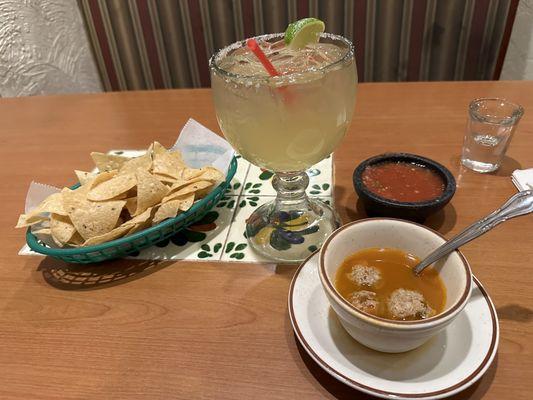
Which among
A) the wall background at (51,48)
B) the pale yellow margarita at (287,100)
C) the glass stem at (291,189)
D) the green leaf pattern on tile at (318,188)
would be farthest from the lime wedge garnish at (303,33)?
the wall background at (51,48)

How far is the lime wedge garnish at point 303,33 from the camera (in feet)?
2.40

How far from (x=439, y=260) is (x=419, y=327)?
15cm

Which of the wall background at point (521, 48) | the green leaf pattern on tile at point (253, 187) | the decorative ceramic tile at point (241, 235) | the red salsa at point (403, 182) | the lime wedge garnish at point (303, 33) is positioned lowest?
the wall background at point (521, 48)

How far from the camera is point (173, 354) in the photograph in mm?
666

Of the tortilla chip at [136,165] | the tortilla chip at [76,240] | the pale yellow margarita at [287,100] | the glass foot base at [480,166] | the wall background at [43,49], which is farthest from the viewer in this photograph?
the wall background at [43,49]

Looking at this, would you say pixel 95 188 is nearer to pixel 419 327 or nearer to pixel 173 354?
pixel 173 354

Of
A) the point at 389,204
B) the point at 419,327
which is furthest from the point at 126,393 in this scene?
the point at 389,204

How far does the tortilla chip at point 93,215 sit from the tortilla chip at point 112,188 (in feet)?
0.05

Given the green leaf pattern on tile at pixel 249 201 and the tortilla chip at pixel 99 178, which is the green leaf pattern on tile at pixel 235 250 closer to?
the green leaf pattern on tile at pixel 249 201

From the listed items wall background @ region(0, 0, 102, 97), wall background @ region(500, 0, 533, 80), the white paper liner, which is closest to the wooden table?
the white paper liner

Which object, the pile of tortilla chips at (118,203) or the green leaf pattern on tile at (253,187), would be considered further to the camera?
the green leaf pattern on tile at (253,187)

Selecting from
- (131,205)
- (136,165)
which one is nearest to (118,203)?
(131,205)

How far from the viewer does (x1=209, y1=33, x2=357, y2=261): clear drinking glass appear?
2.29ft

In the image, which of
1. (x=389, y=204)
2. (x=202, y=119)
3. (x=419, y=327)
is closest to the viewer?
A: (x=419, y=327)
